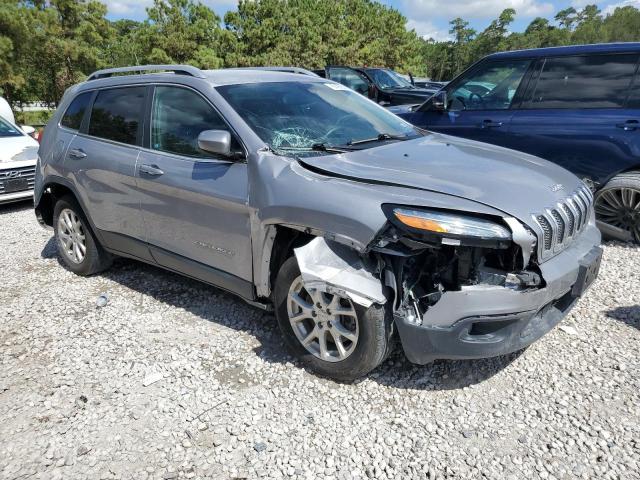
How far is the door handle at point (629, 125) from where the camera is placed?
454 cm

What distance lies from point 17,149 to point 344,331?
7301 millimetres

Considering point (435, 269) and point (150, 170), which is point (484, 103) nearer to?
point (435, 269)

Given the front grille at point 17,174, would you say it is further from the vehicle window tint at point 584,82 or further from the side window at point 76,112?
the vehicle window tint at point 584,82

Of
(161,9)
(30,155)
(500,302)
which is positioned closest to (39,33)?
(161,9)

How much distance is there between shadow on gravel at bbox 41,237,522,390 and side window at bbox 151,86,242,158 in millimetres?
1279

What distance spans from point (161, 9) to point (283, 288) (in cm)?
2373

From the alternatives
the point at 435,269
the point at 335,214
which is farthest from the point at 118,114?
the point at 435,269

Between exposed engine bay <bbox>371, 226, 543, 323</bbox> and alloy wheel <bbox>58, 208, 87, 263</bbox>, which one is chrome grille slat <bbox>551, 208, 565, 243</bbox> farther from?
alloy wheel <bbox>58, 208, 87, 263</bbox>

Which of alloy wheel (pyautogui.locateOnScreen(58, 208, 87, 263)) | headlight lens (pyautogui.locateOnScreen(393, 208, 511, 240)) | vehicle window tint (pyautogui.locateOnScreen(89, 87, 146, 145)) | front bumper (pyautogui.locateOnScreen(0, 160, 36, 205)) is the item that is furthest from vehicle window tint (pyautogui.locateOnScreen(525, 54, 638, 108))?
front bumper (pyautogui.locateOnScreen(0, 160, 36, 205))

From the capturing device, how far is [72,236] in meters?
4.77

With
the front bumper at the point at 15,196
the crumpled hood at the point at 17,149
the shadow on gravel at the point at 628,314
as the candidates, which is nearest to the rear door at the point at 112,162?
the shadow on gravel at the point at 628,314

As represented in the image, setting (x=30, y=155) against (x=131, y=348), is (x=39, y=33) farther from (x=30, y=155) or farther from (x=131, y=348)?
(x=131, y=348)

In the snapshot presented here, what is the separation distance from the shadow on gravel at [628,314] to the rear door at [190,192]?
8.79ft

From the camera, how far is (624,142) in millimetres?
4617
